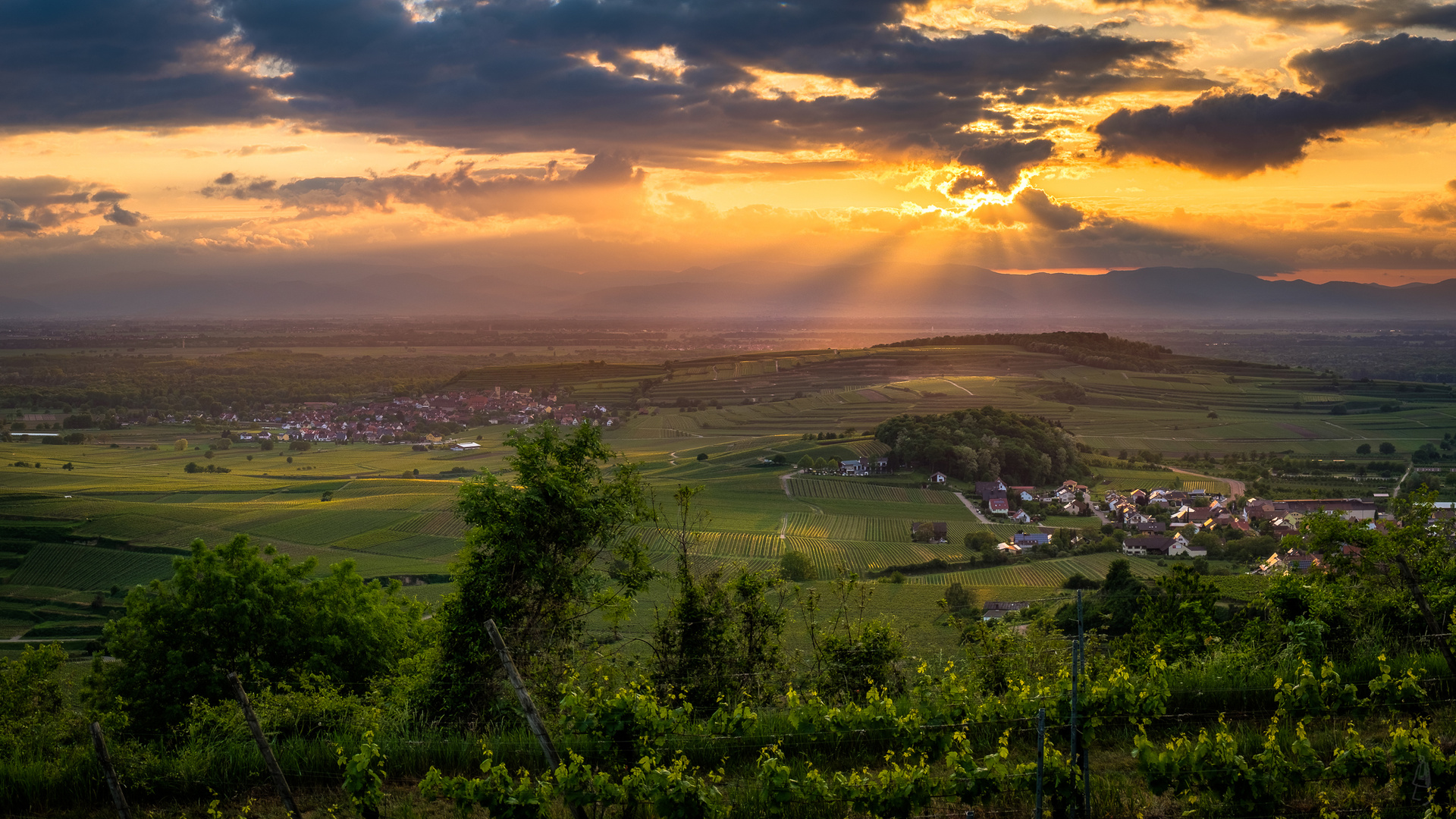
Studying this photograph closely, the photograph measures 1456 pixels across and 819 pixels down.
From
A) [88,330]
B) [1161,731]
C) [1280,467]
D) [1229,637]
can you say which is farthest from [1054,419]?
[88,330]

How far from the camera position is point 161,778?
23.5 ft

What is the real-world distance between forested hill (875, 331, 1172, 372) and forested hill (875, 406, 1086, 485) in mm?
46957

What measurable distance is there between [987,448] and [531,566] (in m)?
63.6

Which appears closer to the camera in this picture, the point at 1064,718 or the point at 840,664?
the point at 1064,718

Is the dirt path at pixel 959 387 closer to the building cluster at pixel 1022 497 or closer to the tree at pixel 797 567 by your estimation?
the building cluster at pixel 1022 497

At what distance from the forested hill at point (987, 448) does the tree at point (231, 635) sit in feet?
189

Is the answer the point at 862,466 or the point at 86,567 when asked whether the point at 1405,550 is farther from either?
the point at 862,466

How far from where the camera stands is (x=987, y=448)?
70.1 m

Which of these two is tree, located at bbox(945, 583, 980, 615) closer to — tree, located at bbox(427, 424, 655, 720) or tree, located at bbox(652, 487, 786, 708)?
tree, located at bbox(652, 487, 786, 708)

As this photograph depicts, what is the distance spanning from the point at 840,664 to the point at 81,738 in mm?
9531

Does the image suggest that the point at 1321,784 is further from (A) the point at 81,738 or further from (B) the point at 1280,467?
(B) the point at 1280,467

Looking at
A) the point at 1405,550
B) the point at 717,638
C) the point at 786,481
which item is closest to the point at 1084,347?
the point at 786,481

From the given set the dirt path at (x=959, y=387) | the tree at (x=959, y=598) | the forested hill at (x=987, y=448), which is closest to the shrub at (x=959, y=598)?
the tree at (x=959, y=598)

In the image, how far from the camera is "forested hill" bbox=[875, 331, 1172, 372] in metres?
116
